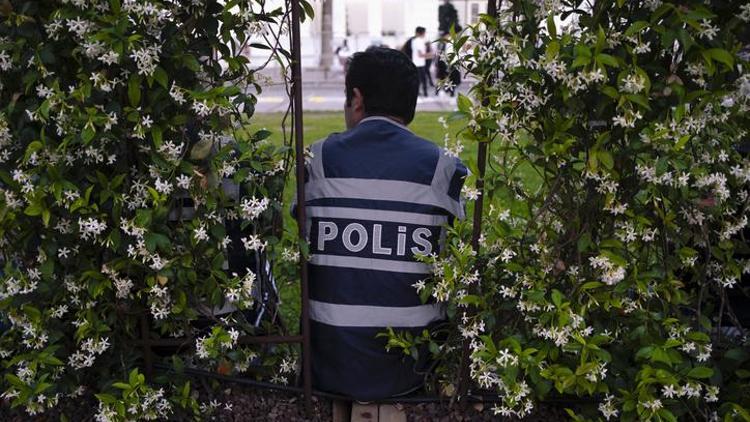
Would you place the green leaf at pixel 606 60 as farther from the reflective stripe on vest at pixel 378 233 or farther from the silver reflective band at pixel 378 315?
the silver reflective band at pixel 378 315

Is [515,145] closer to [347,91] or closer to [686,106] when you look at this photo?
[686,106]

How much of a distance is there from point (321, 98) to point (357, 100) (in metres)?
17.0

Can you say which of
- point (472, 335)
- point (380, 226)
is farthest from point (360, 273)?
point (472, 335)

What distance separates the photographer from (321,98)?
1981 centimetres

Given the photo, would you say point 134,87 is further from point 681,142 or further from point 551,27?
point 681,142

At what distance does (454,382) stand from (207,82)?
131 cm

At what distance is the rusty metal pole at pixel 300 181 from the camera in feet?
8.69

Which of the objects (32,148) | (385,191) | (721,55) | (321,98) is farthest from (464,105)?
(321,98)

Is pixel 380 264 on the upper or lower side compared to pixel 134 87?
lower

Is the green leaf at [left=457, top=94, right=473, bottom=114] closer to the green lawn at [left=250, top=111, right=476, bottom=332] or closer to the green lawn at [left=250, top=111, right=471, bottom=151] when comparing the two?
the green lawn at [left=250, top=111, right=476, bottom=332]

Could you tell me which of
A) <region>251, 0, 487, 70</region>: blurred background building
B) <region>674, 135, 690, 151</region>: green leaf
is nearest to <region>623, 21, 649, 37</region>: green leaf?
<region>674, 135, 690, 151</region>: green leaf

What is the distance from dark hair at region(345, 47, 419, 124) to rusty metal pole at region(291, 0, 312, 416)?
0.30 meters

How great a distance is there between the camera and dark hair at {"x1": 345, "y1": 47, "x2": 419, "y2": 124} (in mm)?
2889

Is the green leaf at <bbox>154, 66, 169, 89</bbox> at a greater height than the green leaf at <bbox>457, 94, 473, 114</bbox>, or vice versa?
the green leaf at <bbox>154, 66, 169, 89</bbox>
